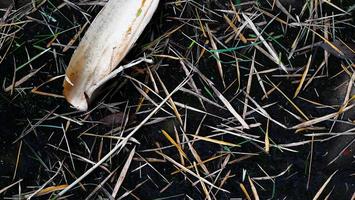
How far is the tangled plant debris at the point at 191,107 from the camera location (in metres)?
1.50

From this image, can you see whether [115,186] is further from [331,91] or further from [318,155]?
[331,91]

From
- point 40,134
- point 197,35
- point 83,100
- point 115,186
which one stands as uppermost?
point 197,35

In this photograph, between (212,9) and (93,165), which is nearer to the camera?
(93,165)

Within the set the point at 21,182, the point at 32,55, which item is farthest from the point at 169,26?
the point at 21,182

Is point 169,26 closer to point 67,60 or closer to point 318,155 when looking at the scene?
point 67,60

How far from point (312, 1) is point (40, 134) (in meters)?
1.01

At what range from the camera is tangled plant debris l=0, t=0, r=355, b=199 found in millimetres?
1497

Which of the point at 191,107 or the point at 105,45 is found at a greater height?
the point at 105,45

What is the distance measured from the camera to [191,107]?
155 cm

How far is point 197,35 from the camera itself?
160 centimetres

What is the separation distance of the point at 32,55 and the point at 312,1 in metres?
0.97

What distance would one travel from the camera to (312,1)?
61.9 inches

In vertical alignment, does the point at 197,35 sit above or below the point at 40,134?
above

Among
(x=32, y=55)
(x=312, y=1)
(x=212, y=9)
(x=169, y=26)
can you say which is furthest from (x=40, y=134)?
(x=312, y=1)
